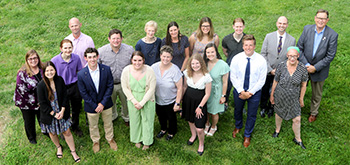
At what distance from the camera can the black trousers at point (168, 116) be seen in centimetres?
554

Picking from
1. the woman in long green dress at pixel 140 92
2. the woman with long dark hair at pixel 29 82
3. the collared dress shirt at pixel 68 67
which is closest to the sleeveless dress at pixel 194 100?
the woman in long green dress at pixel 140 92

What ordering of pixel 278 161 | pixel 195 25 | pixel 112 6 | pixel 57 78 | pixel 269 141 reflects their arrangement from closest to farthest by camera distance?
pixel 57 78 → pixel 278 161 → pixel 269 141 → pixel 195 25 → pixel 112 6

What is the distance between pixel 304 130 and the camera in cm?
598

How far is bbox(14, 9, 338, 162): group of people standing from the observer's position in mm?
4996

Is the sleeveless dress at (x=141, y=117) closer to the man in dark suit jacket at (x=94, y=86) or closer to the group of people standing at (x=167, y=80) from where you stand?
the group of people standing at (x=167, y=80)

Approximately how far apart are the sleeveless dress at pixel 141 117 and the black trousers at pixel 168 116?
0.88 ft

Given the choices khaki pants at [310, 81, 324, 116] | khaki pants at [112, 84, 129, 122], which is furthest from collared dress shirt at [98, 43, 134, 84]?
khaki pants at [310, 81, 324, 116]

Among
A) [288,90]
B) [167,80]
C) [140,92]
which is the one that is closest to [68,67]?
[140,92]

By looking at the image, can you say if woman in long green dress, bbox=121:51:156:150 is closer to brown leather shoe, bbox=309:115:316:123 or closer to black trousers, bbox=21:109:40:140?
black trousers, bbox=21:109:40:140

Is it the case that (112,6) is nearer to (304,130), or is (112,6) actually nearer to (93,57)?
(93,57)

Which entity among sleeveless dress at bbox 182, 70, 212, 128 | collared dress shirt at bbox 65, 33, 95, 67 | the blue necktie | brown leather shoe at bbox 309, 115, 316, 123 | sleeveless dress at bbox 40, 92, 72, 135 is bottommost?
brown leather shoe at bbox 309, 115, 316, 123

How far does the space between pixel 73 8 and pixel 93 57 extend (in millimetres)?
7141

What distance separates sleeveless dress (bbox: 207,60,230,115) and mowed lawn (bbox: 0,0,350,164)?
2.54 feet

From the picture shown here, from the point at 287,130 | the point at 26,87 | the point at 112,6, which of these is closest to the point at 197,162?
the point at 287,130
